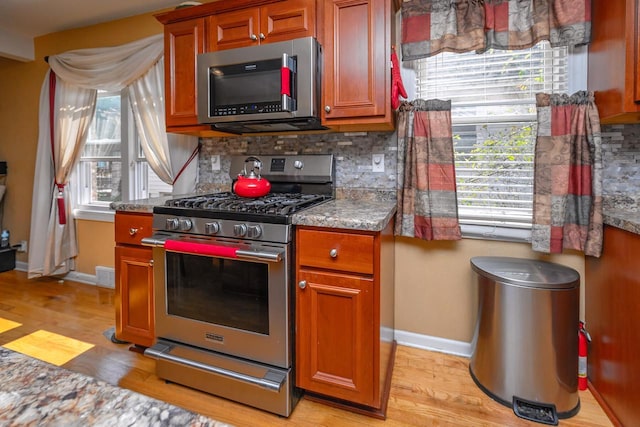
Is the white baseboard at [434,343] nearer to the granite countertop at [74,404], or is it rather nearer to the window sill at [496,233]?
the window sill at [496,233]

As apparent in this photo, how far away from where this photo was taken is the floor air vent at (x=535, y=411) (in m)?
1.52

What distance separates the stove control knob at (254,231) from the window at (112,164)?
1698 millimetres

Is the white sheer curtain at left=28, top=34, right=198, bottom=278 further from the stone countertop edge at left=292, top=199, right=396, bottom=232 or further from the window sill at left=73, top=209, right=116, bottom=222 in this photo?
the stone countertop edge at left=292, top=199, right=396, bottom=232

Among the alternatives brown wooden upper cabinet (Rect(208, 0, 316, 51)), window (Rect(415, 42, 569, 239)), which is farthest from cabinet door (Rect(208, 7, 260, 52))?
window (Rect(415, 42, 569, 239))

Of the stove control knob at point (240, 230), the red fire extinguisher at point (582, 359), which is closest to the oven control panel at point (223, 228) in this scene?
the stove control knob at point (240, 230)

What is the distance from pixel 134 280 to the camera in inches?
80.2

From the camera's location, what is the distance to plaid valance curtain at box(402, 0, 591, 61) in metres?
1.71

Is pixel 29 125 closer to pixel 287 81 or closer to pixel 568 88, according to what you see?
pixel 287 81

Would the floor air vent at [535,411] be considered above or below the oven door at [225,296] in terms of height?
below

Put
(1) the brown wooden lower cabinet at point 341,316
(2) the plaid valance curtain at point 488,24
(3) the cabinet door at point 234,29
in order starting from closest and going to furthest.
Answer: (1) the brown wooden lower cabinet at point 341,316
(2) the plaid valance curtain at point 488,24
(3) the cabinet door at point 234,29

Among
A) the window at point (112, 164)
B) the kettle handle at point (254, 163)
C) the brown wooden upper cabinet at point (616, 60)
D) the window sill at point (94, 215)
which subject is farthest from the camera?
the window sill at point (94, 215)

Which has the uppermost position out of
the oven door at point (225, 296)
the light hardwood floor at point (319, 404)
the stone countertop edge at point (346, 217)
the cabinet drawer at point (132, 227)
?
the stone countertop edge at point (346, 217)

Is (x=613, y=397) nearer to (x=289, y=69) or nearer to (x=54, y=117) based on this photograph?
(x=289, y=69)

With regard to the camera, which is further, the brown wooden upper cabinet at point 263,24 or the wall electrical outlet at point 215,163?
the wall electrical outlet at point 215,163
